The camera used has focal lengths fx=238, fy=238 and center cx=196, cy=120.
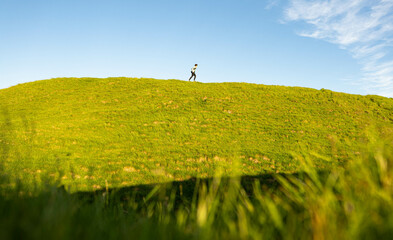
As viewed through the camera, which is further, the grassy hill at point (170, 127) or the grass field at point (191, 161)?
the grassy hill at point (170, 127)

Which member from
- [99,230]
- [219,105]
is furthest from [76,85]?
[99,230]

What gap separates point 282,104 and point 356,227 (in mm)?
20003

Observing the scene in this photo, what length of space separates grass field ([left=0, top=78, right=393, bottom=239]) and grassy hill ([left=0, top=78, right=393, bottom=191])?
0.09m

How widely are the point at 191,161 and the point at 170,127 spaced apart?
14.8 feet

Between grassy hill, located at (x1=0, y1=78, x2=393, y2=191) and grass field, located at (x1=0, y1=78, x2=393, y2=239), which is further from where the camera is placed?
grassy hill, located at (x1=0, y1=78, x2=393, y2=191)

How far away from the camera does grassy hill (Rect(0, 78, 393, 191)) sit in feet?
34.2

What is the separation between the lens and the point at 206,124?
1585cm

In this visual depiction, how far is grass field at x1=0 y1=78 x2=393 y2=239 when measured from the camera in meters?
1.24

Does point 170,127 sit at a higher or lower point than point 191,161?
higher

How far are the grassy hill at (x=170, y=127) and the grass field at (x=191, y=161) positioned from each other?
9cm

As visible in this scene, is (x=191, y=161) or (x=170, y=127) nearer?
(x=191, y=161)

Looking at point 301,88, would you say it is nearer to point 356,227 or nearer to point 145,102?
point 145,102

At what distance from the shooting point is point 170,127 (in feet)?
49.9

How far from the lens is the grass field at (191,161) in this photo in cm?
124
